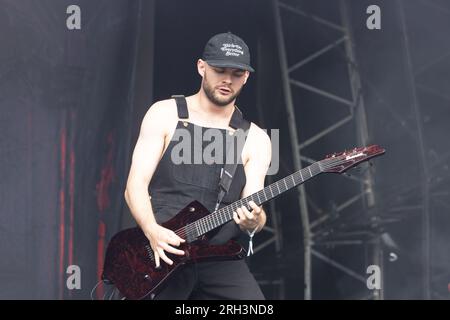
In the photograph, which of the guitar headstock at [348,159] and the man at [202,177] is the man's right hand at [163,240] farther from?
the guitar headstock at [348,159]

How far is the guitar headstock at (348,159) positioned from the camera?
4.90 m

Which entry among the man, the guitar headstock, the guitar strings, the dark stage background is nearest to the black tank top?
the man

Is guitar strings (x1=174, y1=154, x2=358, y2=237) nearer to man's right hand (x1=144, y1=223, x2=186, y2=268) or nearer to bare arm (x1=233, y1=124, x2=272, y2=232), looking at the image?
man's right hand (x1=144, y1=223, x2=186, y2=268)

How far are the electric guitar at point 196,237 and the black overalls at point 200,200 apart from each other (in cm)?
6

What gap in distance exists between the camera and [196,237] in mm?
4930

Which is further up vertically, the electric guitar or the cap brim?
the cap brim

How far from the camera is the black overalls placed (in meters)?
4.95

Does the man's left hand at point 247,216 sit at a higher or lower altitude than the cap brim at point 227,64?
lower

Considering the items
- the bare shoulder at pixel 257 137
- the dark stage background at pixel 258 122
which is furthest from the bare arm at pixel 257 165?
the dark stage background at pixel 258 122

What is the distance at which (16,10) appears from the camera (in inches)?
243

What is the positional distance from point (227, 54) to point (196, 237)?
975 millimetres

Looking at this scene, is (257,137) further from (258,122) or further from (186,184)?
(258,122)

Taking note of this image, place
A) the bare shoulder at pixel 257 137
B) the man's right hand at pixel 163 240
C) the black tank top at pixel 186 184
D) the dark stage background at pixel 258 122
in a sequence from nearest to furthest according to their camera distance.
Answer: the man's right hand at pixel 163 240
the black tank top at pixel 186 184
the bare shoulder at pixel 257 137
the dark stage background at pixel 258 122
